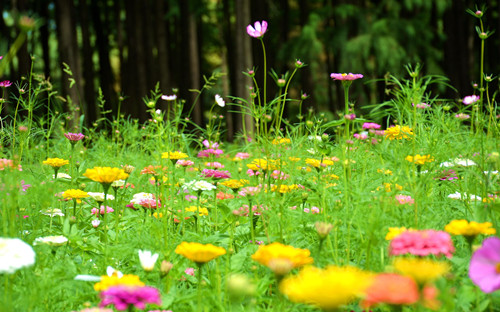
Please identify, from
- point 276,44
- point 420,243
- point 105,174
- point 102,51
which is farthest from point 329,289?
point 102,51

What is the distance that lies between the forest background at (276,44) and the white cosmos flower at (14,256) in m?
5.52

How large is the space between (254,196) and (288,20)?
460 inches

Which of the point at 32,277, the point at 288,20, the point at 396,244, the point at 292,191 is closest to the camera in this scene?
the point at 396,244

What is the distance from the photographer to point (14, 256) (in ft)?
3.12

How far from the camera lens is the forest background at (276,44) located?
28.4ft

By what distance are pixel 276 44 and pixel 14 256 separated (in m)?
12.2

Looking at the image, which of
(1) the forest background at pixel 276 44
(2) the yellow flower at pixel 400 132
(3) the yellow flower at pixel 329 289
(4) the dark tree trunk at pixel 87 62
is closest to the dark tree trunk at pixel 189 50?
(1) the forest background at pixel 276 44

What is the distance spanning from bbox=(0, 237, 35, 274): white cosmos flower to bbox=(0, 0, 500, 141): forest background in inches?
217

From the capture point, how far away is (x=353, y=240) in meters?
1.58

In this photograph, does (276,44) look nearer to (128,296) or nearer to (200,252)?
(200,252)

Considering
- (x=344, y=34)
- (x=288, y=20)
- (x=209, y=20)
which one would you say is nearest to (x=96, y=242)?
(x=344, y=34)

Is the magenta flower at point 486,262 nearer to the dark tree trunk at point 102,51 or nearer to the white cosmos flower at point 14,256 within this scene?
the white cosmos flower at point 14,256

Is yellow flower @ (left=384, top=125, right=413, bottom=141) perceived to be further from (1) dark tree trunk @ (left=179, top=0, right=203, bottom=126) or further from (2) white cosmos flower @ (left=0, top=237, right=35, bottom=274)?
(1) dark tree trunk @ (left=179, top=0, right=203, bottom=126)

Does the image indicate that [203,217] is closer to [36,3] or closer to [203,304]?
[203,304]
